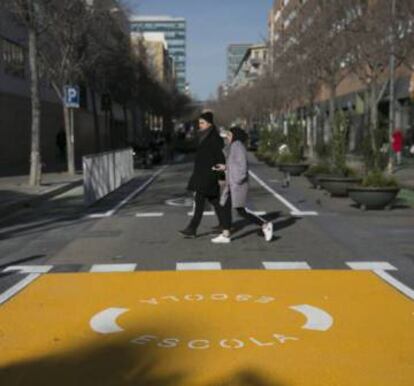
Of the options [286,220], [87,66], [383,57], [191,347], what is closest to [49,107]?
[87,66]

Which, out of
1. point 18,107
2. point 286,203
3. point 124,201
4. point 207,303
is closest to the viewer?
point 207,303

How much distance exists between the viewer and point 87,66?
33.6 m

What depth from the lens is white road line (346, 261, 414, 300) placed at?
25.6 feet

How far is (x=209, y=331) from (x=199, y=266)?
3.22m

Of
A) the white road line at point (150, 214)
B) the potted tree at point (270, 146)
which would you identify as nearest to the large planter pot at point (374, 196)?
the white road line at point (150, 214)

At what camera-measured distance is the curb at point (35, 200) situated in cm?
1651

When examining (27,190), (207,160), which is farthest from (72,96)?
(207,160)

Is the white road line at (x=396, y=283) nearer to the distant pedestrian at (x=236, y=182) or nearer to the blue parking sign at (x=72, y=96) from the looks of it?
A: the distant pedestrian at (x=236, y=182)

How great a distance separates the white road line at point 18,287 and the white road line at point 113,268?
0.75 m

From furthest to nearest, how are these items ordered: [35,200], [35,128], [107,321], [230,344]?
1. [35,128]
2. [35,200]
3. [107,321]
4. [230,344]

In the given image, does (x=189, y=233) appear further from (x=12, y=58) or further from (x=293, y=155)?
(x=12, y=58)

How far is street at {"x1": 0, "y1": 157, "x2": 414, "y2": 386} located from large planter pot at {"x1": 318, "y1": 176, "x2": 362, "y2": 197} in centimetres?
405

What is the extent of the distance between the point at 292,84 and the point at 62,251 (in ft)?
115

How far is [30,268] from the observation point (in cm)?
933
